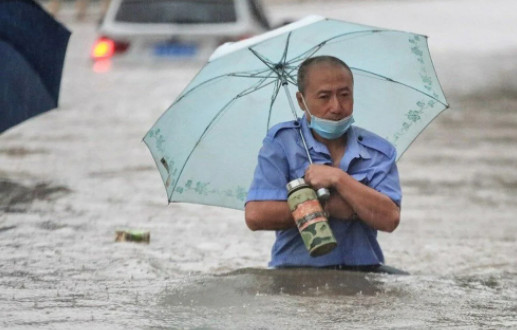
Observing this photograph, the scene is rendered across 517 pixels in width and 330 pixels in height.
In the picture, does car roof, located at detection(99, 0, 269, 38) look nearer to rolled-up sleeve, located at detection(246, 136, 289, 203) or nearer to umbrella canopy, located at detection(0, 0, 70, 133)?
umbrella canopy, located at detection(0, 0, 70, 133)

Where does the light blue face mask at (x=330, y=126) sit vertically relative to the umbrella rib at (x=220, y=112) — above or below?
below

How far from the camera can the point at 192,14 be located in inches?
650

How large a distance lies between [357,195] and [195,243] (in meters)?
3.44

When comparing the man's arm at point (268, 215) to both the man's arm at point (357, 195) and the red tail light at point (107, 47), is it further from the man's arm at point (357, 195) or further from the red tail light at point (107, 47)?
the red tail light at point (107, 47)

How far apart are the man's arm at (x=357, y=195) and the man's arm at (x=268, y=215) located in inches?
8.2

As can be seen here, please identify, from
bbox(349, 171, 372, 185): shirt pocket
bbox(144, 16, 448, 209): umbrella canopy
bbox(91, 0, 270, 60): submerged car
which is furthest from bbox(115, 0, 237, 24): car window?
bbox(349, 171, 372, 185): shirt pocket

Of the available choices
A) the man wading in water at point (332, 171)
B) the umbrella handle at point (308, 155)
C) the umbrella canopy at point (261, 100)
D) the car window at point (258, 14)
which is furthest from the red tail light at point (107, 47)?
the man wading in water at point (332, 171)

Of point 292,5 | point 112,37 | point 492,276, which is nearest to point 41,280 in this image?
point 492,276

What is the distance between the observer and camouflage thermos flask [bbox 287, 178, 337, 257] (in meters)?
5.54

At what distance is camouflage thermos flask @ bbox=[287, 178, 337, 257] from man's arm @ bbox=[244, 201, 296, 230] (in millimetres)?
179

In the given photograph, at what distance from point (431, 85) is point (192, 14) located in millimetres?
10208

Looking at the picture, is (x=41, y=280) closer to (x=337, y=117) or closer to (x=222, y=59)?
(x=222, y=59)

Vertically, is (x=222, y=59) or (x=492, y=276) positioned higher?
(x=222, y=59)

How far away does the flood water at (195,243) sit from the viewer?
589 centimetres
